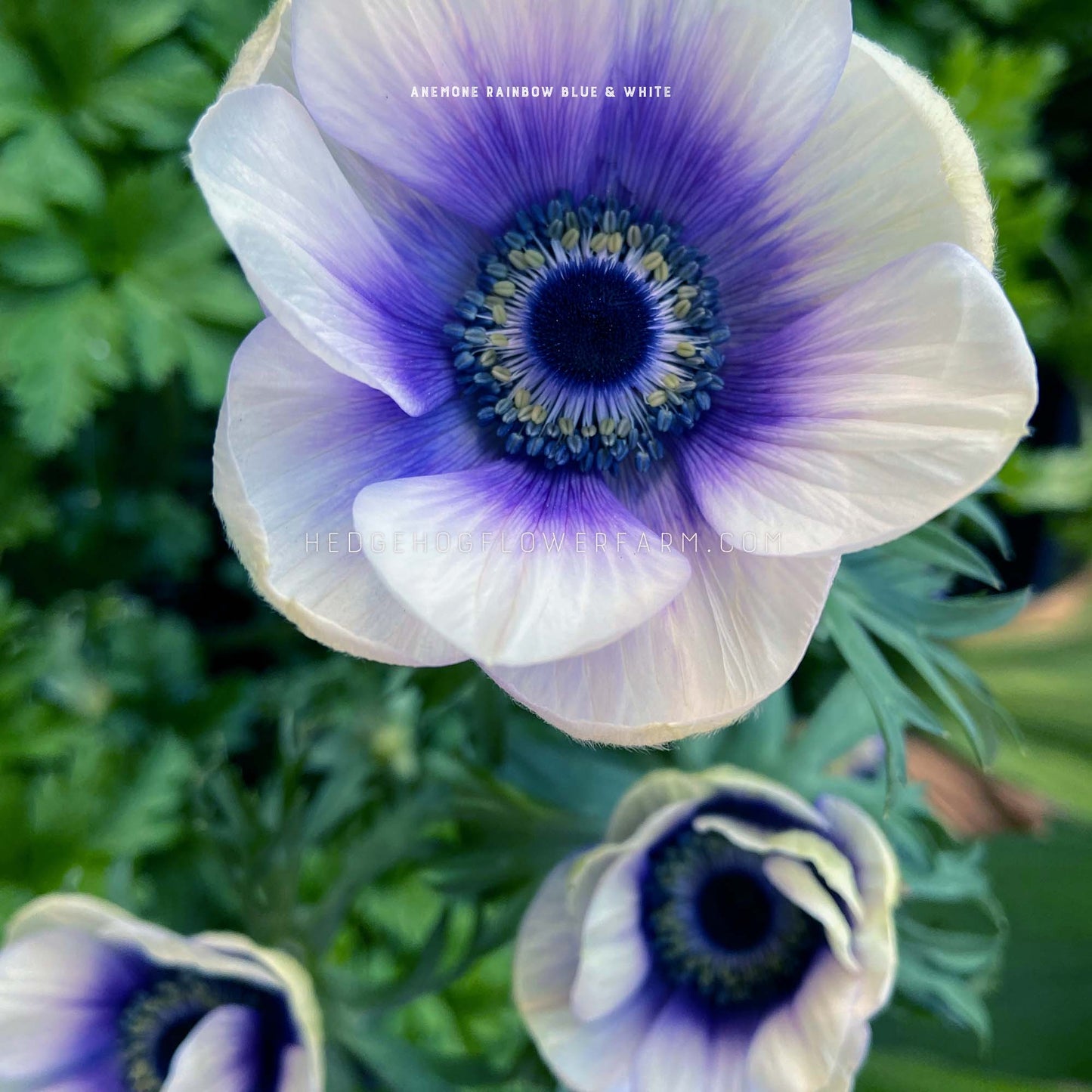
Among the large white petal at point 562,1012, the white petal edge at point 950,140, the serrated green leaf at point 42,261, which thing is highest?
the white petal edge at point 950,140

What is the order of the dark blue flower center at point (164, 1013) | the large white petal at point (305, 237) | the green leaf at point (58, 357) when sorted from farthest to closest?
the green leaf at point (58, 357) < the dark blue flower center at point (164, 1013) < the large white petal at point (305, 237)

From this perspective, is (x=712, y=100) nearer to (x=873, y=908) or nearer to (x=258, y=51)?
(x=258, y=51)

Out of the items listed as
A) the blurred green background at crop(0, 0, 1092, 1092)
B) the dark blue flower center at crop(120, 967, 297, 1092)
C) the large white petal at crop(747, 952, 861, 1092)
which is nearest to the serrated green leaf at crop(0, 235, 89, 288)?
the blurred green background at crop(0, 0, 1092, 1092)

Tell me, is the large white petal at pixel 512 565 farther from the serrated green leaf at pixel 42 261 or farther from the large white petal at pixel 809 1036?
the serrated green leaf at pixel 42 261

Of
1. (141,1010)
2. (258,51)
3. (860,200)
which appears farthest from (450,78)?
(141,1010)

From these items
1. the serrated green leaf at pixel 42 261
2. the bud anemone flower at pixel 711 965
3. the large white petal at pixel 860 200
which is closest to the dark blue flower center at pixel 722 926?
the bud anemone flower at pixel 711 965

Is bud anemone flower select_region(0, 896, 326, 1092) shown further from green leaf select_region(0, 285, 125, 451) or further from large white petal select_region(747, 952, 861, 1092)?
green leaf select_region(0, 285, 125, 451)
